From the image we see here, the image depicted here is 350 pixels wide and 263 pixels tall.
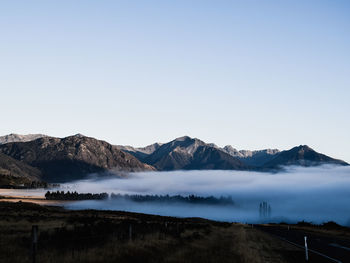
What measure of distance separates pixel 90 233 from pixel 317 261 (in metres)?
16.8

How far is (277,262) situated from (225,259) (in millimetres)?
3895

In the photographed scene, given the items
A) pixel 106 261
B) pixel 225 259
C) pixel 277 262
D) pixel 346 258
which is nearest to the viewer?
pixel 106 261

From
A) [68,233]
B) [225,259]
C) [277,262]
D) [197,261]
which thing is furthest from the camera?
[68,233]

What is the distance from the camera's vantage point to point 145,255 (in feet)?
69.6

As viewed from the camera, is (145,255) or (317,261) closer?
(145,255)

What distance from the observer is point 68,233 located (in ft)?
95.0

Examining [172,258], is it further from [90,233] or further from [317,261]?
[90,233]

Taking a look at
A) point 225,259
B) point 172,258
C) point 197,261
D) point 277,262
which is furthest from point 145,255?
point 277,262

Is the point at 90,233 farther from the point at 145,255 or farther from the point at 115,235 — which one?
the point at 145,255

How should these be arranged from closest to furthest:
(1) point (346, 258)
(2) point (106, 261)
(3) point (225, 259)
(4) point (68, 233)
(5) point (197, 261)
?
(2) point (106, 261)
(5) point (197, 261)
(3) point (225, 259)
(1) point (346, 258)
(4) point (68, 233)

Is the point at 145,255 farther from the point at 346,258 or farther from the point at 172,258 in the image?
the point at 346,258

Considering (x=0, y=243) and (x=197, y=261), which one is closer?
(x=197, y=261)

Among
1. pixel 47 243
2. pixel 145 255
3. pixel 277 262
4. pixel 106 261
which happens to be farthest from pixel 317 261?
pixel 47 243

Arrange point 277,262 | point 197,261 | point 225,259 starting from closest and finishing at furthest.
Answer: point 197,261, point 225,259, point 277,262
